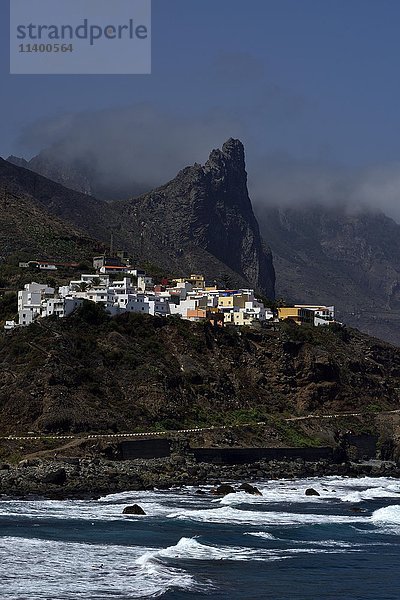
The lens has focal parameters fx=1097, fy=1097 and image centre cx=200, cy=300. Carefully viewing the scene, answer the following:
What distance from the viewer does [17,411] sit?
85.8 m

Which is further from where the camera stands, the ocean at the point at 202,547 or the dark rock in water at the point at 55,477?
the dark rock in water at the point at 55,477

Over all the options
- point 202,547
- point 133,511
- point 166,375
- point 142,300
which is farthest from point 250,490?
point 142,300

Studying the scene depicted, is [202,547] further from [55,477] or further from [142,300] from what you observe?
[142,300]

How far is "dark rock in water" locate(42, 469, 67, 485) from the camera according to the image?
73438mm

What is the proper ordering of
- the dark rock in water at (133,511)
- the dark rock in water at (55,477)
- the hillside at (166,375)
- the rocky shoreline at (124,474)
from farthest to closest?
the hillside at (166,375) → the dark rock in water at (55,477) → the rocky shoreline at (124,474) → the dark rock in water at (133,511)

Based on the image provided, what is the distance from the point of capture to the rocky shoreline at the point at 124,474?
7231 cm

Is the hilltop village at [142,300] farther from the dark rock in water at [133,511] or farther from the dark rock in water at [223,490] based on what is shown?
the dark rock in water at [133,511]

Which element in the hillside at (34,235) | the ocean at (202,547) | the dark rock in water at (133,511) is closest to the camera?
the ocean at (202,547)

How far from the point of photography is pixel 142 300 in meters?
111

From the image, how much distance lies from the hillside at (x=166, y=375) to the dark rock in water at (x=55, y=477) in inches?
387

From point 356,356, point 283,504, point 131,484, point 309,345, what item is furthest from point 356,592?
point 356,356

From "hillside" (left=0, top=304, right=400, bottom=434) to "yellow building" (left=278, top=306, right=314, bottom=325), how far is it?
9.07 m

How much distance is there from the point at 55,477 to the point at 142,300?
129 ft

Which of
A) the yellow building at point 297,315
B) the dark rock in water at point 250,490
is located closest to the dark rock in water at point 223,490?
the dark rock in water at point 250,490
